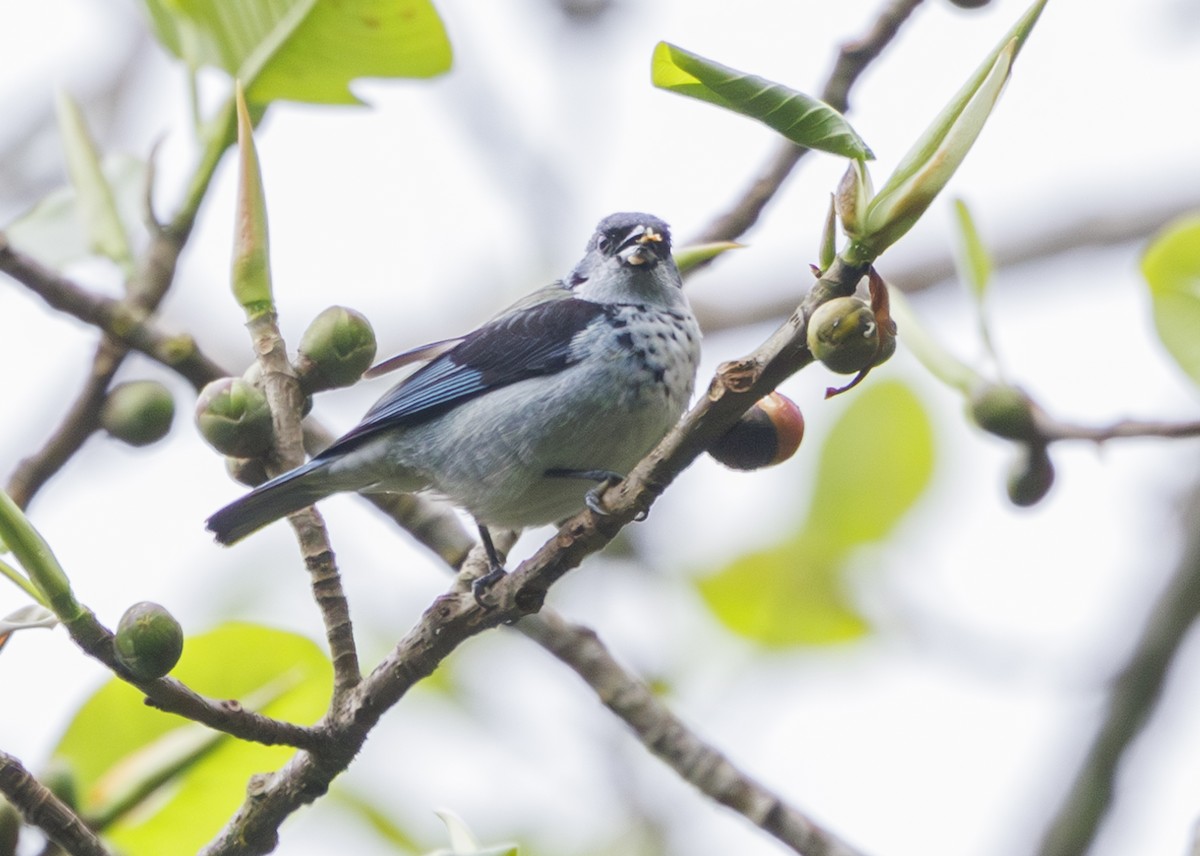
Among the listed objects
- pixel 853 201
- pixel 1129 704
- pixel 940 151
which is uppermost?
pixel 1129 704

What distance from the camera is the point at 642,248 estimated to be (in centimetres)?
424

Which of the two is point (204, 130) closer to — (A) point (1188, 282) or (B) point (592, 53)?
(A) point (1188, 282)

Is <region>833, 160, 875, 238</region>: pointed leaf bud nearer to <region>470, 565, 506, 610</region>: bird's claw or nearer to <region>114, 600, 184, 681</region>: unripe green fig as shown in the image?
<region>470, 565, 506, 610</region>: bird's claw

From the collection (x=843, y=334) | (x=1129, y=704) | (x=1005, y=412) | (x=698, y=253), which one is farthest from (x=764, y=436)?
(x=1129, y=704)

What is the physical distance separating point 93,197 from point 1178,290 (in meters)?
2.67

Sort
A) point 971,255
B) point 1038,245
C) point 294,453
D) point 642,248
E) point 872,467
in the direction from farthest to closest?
point 1038,245
point 872,467
point 642,248
point 971,255
point 294,453

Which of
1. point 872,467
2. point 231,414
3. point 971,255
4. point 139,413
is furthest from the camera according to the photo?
point 872,467

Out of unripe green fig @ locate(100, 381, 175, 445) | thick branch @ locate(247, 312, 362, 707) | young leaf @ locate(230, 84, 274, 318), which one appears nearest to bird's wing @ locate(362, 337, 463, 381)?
thick branch @ locate(247, 312, 362, 707)

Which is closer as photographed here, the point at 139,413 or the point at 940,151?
the point at 940,151

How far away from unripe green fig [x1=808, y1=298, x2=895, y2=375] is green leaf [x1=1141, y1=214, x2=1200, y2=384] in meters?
1.80

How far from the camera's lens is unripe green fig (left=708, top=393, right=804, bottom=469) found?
258 centimetres

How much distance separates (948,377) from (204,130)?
6.22ft

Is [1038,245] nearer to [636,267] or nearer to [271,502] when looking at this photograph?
[636,267]

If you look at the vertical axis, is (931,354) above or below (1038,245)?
below
